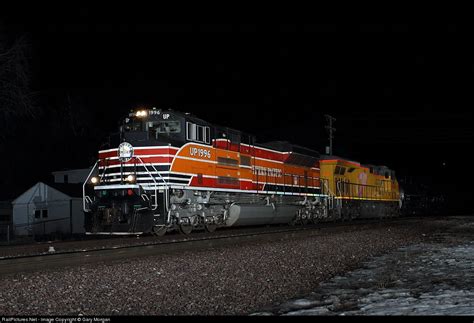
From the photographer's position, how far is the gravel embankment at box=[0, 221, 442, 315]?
6543mm

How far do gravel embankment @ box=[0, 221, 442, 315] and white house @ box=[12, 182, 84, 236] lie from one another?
2406cm

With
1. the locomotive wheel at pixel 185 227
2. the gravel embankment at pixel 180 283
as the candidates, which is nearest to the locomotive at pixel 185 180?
the locomotive wheel at pixel 185 227

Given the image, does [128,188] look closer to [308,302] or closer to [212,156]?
[212,156]

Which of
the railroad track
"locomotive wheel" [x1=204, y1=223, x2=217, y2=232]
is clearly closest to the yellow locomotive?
"locomotive wheel" [x1=204, y1=223, x2=217, y2=232]

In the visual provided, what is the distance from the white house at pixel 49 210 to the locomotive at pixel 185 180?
16.1 metres

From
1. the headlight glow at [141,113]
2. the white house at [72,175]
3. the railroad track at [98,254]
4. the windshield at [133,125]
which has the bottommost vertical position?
the railroad track at [98,254]

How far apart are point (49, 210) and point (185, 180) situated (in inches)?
851

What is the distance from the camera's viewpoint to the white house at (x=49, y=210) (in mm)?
34438

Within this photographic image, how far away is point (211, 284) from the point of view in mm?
8133

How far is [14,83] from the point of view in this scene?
62.0 ft

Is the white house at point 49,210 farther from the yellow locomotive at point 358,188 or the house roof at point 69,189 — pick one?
the yellow locomotive at point 358,188

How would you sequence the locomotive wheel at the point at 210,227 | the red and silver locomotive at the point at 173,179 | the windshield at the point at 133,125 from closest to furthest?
1. the red and silver locomotive at the point at 173,179
2. the windshield at the point at 133,125
3. the locomotive wheel at the point at 210,227

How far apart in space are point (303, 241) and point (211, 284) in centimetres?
753

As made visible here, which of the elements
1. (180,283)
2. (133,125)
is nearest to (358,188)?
(133,125)
